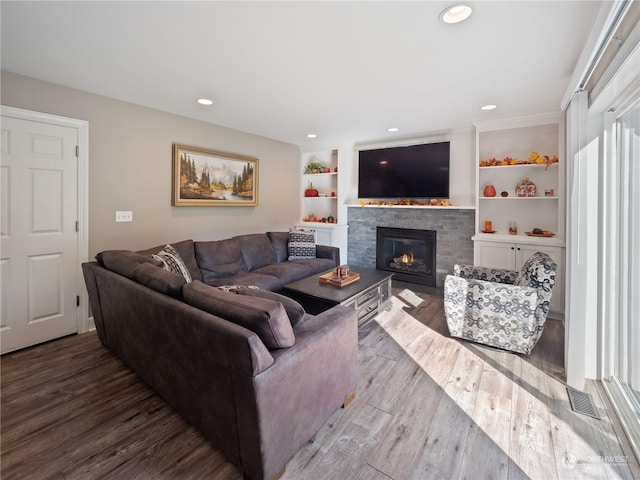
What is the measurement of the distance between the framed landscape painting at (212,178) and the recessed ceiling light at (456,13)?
3090mm

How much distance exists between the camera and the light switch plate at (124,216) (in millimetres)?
3192

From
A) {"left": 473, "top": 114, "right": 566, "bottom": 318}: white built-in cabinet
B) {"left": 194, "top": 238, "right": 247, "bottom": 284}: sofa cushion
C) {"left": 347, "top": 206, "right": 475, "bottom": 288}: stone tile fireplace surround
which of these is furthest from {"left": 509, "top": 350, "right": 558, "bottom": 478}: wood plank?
{"left": 194, "top": 238, "right": 247, "bottom": 284}: sofa cushion

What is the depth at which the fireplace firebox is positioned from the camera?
457cm

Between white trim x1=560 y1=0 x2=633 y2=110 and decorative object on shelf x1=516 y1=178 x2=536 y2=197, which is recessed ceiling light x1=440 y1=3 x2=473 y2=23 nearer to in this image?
white trim x1=560 y1=0 x2=633 y2=110

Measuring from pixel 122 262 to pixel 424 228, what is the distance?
386 cm

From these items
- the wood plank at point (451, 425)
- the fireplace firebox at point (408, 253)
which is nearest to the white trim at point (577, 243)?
the wood plank at point (451, 425)

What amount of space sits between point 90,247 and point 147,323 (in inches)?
70.2

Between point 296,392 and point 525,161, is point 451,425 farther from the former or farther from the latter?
point 525,161

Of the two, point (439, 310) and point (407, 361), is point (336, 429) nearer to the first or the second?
point (407, 361)

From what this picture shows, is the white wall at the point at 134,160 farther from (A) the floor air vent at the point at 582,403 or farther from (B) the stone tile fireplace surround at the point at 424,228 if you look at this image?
(A) the floor air vent at the point at 582,403

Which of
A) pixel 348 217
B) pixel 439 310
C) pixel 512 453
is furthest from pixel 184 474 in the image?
pixel 348 217

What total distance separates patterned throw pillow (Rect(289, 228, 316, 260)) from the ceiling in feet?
5.86

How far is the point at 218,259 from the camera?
3.54m

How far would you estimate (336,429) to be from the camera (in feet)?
5.63
